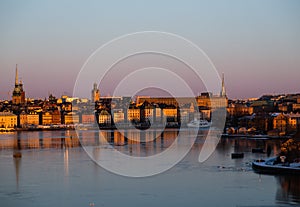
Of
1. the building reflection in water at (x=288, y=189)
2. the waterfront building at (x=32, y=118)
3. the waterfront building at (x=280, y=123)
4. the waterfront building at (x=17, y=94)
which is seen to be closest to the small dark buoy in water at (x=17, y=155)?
the building reflection in water at (x=288, y=189)

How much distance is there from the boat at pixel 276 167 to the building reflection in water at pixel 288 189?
8.7 inches

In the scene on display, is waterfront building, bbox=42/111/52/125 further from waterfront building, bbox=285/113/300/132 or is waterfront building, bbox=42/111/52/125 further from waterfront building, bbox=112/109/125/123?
waterfront building, bbox=285/113/300/132

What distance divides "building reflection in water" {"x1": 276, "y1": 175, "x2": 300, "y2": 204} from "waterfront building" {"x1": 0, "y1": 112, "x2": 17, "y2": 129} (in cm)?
3002

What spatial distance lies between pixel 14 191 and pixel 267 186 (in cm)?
321

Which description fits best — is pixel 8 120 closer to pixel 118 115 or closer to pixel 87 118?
pixel 87 118

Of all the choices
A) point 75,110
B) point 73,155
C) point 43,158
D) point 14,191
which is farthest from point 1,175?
point 75,110

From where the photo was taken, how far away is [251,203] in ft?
24.3

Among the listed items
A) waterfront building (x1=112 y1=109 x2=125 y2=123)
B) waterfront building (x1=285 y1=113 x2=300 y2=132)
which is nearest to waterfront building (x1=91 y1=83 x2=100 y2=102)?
waterfront building (x1=112 y1=109 x2=125 y2=123)

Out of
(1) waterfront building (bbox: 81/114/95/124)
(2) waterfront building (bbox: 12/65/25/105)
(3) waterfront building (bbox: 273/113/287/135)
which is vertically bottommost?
(1) waterfront building (bbox: 81/114/95/124)

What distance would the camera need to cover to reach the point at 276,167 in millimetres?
9820

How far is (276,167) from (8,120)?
100 feet

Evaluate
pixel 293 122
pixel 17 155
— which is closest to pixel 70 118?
pixel 293 122

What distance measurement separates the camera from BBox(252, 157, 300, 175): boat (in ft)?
31.3

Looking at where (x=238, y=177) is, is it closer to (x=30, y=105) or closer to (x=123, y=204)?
(x=123, y=204)
